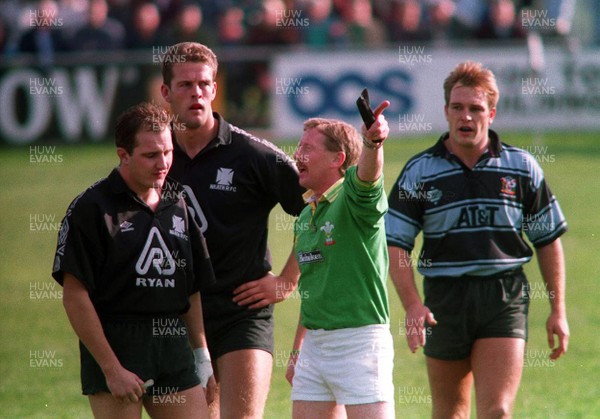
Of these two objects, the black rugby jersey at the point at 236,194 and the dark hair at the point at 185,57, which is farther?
the black rugby jersey at the point at 236,194

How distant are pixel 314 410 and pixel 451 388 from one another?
3.80 ft

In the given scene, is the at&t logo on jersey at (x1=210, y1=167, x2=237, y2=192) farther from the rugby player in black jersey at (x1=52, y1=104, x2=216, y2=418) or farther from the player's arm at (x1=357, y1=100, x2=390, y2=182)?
the player's arm at (x1=357, y1=100, x2=390, y2=182)

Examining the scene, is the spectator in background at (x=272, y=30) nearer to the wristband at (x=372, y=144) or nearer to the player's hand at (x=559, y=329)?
the player's hand at (x=559, y=329)

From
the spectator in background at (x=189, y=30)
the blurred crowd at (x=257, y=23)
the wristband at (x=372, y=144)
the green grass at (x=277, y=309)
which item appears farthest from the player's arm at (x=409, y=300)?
the spectator in background at (x=189, y=30)

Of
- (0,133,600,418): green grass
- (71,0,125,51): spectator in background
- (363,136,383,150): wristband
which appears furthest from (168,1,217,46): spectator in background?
(363,136,383,150): wristband

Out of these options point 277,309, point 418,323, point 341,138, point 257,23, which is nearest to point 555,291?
point 418,323

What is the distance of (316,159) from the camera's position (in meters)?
6.20

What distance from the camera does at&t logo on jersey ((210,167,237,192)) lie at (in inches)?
269

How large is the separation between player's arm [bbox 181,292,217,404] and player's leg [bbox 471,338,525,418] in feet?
5.08

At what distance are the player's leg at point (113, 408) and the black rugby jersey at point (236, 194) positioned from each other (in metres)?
1.24

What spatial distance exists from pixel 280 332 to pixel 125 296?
19.9 ft

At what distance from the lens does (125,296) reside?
5.75m

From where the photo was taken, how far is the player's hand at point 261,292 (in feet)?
22.2

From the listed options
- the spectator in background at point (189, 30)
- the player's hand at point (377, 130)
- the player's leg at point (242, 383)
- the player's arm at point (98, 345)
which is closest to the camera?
the player's hand at point (377, 130)
